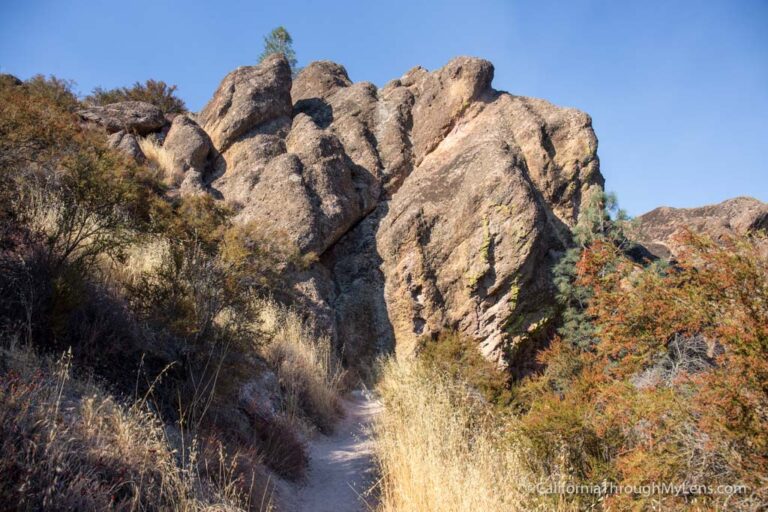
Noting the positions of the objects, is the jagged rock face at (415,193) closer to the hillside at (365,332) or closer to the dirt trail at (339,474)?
the hillside at (365,332)

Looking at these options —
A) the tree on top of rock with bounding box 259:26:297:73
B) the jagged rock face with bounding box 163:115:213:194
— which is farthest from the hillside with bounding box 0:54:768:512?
the tree on top of rock with bounding box 259:26:297:73

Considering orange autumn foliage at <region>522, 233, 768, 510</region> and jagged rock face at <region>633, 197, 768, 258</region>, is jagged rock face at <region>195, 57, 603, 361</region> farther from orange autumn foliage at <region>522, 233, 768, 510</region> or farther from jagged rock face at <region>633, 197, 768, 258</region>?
jagged rock face at <region>633, 197, 768, 258</region>

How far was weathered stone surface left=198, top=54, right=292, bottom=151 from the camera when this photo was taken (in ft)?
42.8

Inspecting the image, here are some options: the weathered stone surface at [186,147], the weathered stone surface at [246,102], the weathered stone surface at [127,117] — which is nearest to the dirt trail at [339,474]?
the weathered stone surface at [186,147]

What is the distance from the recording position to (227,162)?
1281 cm

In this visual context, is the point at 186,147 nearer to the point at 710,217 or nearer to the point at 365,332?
the point at 365,332

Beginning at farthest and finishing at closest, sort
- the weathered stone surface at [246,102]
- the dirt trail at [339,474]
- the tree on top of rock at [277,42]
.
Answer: the tree on top of rock at [277,42], the weathered stone surface at [246,102], the dirt trail at [339,474]

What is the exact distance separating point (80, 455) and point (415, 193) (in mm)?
9199

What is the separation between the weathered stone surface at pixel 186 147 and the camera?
12.2 metres

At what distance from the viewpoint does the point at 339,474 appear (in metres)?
5.31

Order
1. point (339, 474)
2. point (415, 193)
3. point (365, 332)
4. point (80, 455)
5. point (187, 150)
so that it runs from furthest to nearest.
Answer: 1. point (187, 150)
2. point (415, 193)
3. point (365, 332)
4. point (339, 474)
5. point (80, 455)

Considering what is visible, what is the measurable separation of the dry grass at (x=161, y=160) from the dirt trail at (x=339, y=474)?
26.4 feet

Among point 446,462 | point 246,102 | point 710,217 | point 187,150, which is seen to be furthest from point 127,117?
point 710,217

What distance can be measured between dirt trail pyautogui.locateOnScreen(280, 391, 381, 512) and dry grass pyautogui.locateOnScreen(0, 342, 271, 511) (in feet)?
3.56
